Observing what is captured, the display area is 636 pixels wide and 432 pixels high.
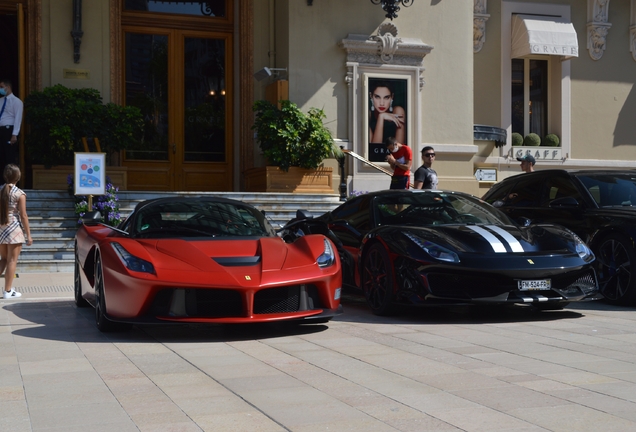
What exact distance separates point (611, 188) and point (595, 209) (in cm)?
60

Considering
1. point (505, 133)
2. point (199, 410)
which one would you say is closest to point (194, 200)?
point (199, 410)

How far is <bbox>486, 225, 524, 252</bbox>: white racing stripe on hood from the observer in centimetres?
830

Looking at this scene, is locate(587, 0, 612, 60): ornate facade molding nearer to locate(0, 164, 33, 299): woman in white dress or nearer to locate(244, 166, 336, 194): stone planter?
locate(244, 166, 336, 194): stone planter

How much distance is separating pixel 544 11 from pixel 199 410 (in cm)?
1926

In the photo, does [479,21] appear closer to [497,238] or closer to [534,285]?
[497,238]

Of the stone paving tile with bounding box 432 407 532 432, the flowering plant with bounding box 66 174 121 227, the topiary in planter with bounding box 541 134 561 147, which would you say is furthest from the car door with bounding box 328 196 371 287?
the topiary in planter with bounding box 541 134 561 147

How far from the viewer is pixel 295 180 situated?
1764 cm

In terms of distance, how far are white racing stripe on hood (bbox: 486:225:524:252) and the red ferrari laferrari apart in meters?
1.73

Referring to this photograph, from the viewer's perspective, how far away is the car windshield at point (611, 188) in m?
10.2

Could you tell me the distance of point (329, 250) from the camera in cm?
795

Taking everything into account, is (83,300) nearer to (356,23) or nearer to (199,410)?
(199,410)

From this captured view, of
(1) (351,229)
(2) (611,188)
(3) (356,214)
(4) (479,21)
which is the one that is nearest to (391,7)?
(4) (479,21)

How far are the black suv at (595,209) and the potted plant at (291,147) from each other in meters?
6.32

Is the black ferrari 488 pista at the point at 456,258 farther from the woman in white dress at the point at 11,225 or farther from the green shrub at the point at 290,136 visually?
the green shrub at the point at 290,136
